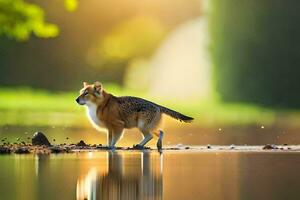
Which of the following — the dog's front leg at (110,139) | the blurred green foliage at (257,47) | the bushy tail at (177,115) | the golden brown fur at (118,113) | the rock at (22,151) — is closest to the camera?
the rock at (22,151)

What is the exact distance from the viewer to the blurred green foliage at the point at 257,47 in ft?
31.2

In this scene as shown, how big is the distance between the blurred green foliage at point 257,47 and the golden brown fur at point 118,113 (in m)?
3.89

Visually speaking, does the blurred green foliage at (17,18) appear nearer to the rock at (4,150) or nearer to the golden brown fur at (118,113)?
the golden brown fur at (118,113)

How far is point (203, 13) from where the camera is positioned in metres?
9.16

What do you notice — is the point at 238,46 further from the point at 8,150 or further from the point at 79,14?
the point at 8,150

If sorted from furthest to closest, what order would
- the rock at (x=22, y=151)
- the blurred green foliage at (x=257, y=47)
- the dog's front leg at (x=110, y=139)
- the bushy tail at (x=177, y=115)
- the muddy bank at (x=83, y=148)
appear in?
the blurred green foliage at (x=257, y=47) → the bushy tail at (x=177, y=115) → the dog's front leg at (x=110, y=139) → the muddy bank at (x=83, y=148) → the rock at (x=22, y=151)

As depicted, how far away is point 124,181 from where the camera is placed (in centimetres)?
322

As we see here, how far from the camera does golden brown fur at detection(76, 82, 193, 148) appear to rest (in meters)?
5.55

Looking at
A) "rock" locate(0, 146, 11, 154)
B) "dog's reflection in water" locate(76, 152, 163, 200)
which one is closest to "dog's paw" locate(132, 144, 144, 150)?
"rock" locate(0, 146, 11, 154)

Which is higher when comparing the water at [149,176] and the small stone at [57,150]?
the small stone at [57,150]

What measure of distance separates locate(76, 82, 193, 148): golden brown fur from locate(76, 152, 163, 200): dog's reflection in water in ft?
3.55

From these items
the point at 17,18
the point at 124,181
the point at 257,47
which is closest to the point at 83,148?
the point at 17,18

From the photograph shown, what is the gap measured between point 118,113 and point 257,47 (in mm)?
4455

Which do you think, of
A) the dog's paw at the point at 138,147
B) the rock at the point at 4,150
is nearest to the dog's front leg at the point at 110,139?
the dog's paw at the point at 138,147
